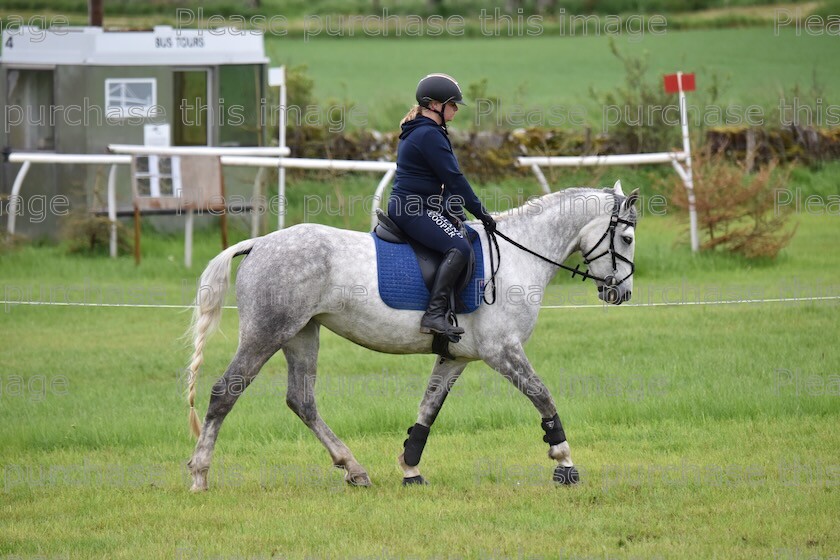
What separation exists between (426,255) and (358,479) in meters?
1.57

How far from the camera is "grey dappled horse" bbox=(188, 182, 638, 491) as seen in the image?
767 cm

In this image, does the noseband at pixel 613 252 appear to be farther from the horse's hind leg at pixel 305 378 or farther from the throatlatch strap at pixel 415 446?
the horse's hind leg at pixel 305 378

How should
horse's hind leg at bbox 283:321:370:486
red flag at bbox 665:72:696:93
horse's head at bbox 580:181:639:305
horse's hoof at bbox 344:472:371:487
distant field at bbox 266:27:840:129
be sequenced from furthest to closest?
distant field at bbox 266:27:840:129 → red flag at bbox 665:72:696:93 → horse's head at bbox 580:181:639:305 → horse's hind leg at bbox 283:321:370:486 → horse's hoof at bbox 344:472:371:487

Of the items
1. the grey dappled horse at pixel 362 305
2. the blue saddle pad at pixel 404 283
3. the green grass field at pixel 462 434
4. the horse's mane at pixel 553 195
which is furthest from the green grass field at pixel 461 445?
the horse's mane at pixel 553 195

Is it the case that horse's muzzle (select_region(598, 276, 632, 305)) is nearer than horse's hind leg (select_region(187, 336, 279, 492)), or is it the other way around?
horse's hind leg (select_region(187, 336, 279, 492))

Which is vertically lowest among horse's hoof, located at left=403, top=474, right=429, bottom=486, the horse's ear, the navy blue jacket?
horse's hoof, located at left=403, top=474, right=429, bottom=486

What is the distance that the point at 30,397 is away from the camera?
10.5 metres

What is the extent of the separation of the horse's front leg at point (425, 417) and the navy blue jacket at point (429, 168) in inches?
44.5

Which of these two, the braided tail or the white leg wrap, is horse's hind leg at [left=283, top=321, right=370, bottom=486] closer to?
the braided tail

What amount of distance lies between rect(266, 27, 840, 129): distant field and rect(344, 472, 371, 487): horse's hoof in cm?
1883

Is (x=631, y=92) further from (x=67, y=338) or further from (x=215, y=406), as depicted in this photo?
(x=215, y=406)

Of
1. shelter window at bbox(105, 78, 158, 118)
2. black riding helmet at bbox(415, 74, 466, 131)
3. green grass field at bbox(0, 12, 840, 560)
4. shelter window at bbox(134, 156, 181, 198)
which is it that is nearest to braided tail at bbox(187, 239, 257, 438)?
green grass field at bbox(0, 12, 840, 560)

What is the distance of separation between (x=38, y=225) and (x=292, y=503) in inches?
530

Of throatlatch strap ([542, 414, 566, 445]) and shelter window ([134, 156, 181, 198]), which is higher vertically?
shelter window ([134, 156, 181, 198])
